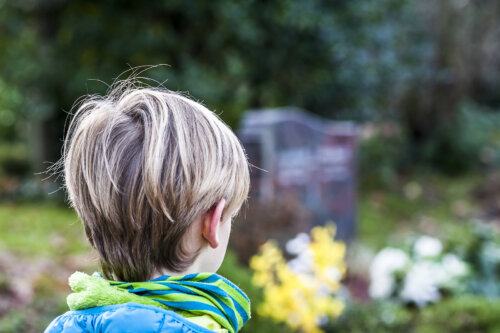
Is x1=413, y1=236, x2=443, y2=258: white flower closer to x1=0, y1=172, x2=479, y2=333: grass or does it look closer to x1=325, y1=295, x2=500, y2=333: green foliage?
x1=325, y1=295, x2=500, y2=333: green foliage

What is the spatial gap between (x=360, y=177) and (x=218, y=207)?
12969 millimetres

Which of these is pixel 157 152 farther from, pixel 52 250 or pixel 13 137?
pixel 13 137

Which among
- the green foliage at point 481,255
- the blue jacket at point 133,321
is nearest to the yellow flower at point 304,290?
the green foliage at point 481,255

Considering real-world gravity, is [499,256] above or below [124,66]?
below

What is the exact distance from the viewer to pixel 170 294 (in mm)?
1313

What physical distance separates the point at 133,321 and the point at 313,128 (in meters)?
7.85

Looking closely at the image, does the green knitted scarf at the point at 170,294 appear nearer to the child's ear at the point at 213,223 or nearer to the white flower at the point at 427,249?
the child's ear at the point at 213,223

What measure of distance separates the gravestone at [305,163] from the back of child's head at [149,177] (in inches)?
210

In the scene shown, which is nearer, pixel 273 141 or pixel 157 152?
pixel 157 152

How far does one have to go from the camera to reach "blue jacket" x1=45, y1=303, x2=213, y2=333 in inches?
47.8

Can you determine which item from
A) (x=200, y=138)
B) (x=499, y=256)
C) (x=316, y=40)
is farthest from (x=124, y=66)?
(x=200, y=138)

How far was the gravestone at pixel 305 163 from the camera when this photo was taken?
797 centimetres

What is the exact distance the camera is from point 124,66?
10328 mm

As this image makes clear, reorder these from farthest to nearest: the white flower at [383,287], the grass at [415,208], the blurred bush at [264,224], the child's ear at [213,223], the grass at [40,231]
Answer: the grass at [415,208] → the grass at [40,231] → the blurred bush at [264,224] → the white flower at [383,287] → the child's ear at [213,223]
